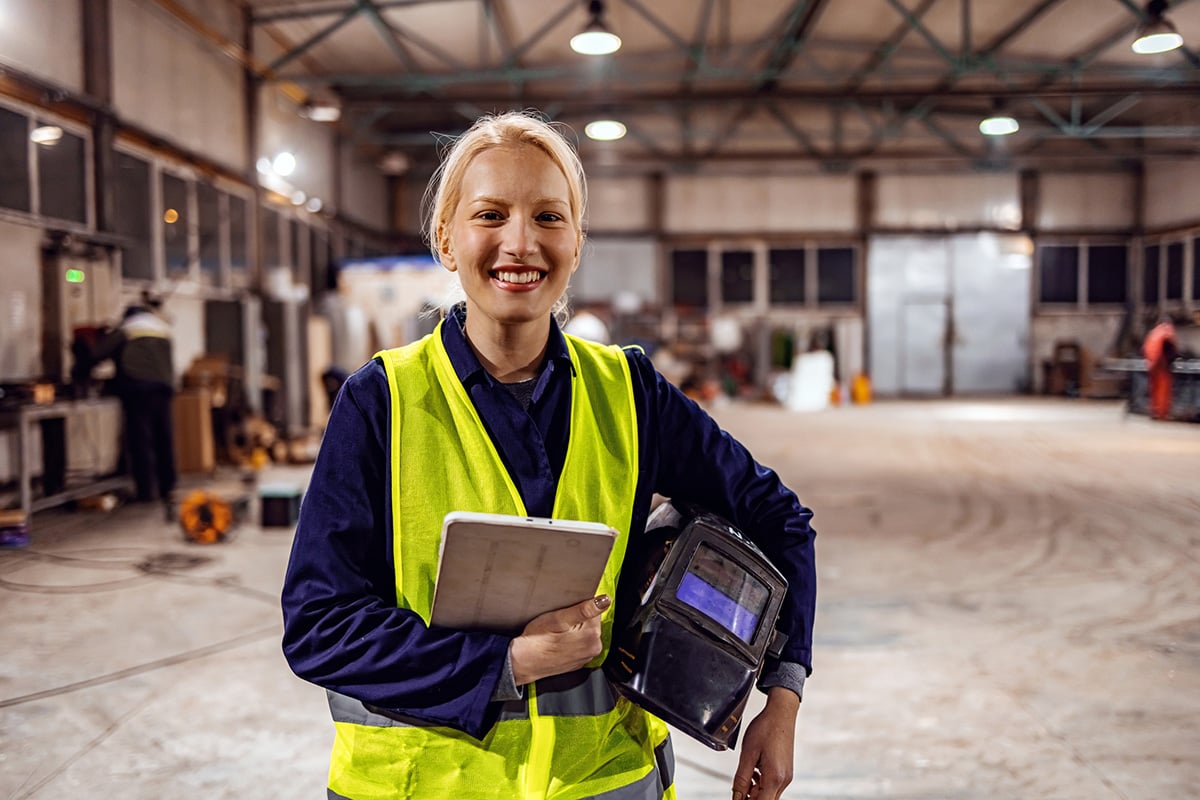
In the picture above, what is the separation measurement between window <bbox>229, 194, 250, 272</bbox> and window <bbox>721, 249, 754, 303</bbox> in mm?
10638

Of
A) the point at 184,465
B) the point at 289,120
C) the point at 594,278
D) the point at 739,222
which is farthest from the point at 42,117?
the point at 739,222

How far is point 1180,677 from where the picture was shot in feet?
11.6

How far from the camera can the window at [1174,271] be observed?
1789cm

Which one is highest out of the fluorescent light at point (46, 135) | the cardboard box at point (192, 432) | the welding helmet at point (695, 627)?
the fluorescent light at point (46, 135)

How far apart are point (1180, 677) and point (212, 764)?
3.49 meters

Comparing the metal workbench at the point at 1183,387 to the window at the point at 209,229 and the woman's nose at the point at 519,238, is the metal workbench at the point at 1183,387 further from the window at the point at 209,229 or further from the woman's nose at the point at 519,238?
the woman's nose at the point at 519,238

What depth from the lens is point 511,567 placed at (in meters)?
1.05

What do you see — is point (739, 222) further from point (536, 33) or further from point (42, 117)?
point (42, 117)

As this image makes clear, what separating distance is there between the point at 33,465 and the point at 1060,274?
1899 cm

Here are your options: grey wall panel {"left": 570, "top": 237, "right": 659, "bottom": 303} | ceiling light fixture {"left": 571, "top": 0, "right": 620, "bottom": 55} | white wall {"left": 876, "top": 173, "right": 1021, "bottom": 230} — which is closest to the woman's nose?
ceiling light fixture {"left": 571, "top": 0, "right": 620, "bottom": 55}

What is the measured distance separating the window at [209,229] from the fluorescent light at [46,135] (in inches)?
104

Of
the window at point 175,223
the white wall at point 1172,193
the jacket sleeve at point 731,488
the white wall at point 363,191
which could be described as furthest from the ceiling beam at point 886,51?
the jacket sleeve at point 731,488

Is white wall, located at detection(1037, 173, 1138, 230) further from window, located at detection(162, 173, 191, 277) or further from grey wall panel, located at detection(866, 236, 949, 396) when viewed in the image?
window, located at detection(162, 173, 191, 277)

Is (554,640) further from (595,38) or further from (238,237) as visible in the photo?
(238,237)
